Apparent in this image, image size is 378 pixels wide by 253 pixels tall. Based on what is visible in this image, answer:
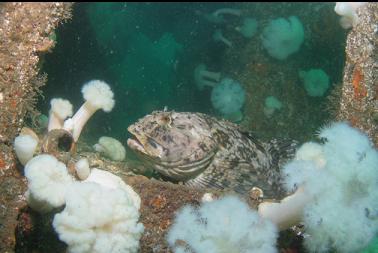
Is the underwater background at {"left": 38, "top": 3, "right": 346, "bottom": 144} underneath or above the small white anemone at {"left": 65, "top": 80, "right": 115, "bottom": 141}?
underneath

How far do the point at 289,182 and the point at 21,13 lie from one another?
362 cm

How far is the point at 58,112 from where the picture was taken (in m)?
4.18

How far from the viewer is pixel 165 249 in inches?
126

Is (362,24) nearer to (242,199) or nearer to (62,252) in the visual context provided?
(242,199)

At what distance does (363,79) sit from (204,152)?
2.32 meters

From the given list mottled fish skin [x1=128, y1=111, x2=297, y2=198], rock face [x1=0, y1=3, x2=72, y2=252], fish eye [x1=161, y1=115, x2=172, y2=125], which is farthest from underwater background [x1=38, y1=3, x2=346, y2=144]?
rock face [x1=0, y1=3, x2=72, y2=252]

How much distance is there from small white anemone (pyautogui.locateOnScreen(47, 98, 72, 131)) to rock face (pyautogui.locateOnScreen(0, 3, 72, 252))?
0.31 metres

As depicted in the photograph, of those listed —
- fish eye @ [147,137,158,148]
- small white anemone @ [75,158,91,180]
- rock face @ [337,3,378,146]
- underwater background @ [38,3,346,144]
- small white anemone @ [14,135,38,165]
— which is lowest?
underwater background @ [38,3,346,144]

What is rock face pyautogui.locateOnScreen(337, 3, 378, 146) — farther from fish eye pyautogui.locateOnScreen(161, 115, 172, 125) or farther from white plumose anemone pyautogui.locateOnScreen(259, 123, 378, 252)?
fish eye pyautogui.locateOnScreen(161, 115, 172, 125)

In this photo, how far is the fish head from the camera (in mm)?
4230

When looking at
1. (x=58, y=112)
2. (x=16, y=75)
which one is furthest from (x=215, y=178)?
(x=16, y=75)

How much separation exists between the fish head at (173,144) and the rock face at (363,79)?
6.20 ft

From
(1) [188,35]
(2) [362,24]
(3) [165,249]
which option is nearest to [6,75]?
(3) [165,249]

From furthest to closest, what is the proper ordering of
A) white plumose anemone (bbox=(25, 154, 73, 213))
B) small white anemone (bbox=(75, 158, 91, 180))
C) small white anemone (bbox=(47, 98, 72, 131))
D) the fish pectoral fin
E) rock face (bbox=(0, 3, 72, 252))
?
the fish pectoral fin
small white anemone (bbox=(47, 98, 72, 131))
small white anemone (bbox=(75, 158, 91, 180))
rock face (bbox=(0, 3, 72, 252))
white plumose anemone (bbox=(25, 154, 73, 213))
